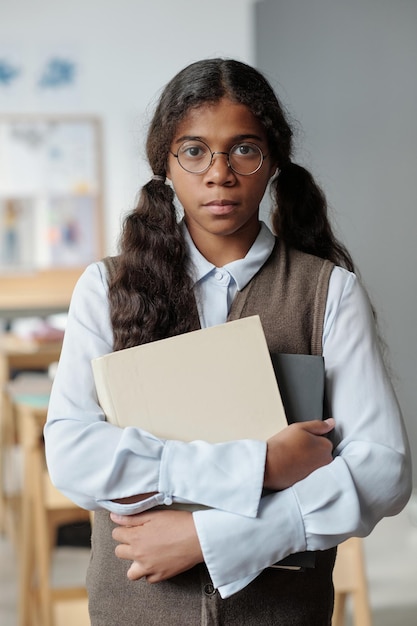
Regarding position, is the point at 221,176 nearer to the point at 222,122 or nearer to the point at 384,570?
the point at 222,122

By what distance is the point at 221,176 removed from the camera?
3.69 feet

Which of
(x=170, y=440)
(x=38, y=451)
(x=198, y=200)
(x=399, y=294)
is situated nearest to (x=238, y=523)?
(x=170, y=440)

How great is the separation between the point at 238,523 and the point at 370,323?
309 millimetres

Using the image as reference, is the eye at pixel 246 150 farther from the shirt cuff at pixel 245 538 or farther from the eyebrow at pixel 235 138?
the shirt cuff at pixel 245 538

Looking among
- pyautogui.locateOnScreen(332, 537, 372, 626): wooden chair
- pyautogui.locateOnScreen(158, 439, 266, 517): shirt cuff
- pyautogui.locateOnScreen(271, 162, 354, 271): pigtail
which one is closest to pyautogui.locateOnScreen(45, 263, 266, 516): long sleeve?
pyautogui.locateOnScreen(158, 439, 266, 517): shirt cuff

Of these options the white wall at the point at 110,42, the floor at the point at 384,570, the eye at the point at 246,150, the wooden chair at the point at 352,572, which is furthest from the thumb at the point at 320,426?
the white wall at the point at 110,42

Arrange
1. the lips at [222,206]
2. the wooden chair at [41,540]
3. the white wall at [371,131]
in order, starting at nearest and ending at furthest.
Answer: the lips at [222,206]
the wooden chair at [41,540]
the white wall at [371,131]

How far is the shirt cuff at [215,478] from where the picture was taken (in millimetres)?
1043

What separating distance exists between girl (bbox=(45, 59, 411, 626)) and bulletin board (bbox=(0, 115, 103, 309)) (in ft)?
16.6

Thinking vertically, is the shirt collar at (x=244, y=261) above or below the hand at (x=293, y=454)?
above

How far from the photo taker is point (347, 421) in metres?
1.13

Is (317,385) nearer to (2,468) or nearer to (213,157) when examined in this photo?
(213,157)

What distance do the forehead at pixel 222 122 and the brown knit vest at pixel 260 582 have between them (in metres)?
0.19

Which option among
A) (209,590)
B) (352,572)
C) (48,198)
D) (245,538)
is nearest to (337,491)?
(245,538)
